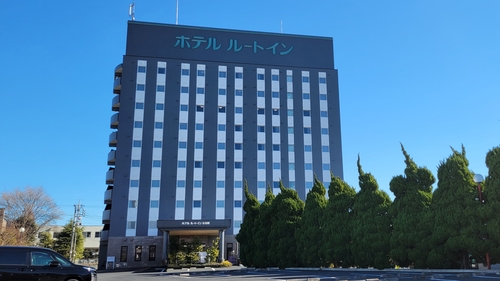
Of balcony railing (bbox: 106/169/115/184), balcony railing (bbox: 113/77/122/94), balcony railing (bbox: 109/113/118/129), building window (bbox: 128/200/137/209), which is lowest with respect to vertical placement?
building window (bbox: 128/200/137/209)

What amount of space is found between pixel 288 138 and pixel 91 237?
56611 millimetres

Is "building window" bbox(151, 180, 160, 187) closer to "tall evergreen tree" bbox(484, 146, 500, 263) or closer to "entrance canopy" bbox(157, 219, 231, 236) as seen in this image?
"entrance canopy" bbox(157, 219, 231, 236)

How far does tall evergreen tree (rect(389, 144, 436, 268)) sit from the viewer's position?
18.3 m

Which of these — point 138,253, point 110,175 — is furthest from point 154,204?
point 110,175

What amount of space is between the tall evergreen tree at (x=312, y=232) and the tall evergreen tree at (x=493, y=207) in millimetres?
9866

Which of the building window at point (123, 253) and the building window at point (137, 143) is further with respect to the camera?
the building window at point (137, 143)

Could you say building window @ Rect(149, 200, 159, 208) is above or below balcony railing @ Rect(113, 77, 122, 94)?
below

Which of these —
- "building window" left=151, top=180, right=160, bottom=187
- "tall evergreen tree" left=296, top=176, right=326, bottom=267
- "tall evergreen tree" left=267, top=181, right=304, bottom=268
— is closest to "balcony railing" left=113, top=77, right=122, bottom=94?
"building window" left=151, top=180, right=160, bottom=187

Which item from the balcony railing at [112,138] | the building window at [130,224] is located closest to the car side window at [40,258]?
the building window at [130,224]

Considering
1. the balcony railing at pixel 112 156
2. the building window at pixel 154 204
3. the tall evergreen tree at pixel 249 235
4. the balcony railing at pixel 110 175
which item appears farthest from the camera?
the balcony railing at pixel 112 156

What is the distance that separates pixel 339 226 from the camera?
23.5m

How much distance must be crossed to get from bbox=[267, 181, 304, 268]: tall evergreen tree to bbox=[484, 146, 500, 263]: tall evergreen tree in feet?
42.8

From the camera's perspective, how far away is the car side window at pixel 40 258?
12641 mm

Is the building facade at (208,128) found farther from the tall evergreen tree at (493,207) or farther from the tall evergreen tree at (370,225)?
the tall evergreen tree at (493,207)
